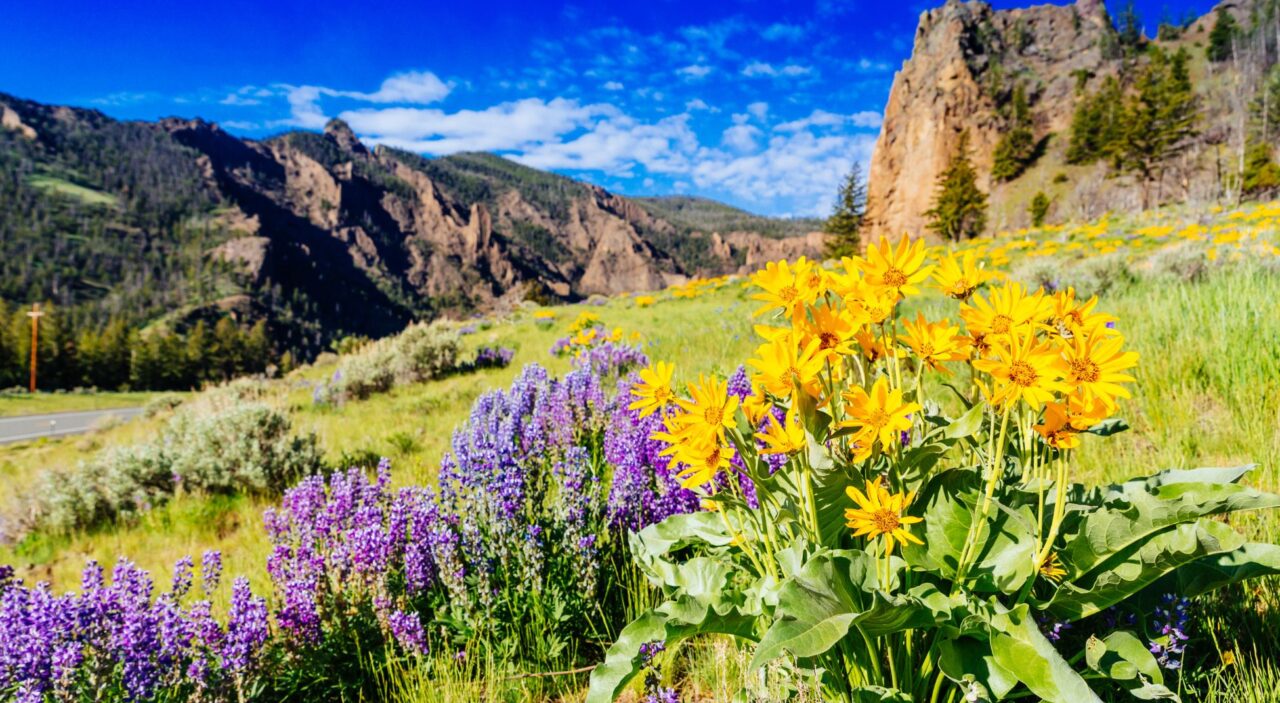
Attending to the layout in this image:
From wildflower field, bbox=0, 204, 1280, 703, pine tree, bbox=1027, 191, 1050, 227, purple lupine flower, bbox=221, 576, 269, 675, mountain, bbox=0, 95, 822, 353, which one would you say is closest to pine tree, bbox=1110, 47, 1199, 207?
pine tree, bbox=1027, 191, 1050, 227

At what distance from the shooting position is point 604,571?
8.46 ft

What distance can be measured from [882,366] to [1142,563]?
0.72m

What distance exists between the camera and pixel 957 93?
6769 cm

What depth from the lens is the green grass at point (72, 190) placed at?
124 meters

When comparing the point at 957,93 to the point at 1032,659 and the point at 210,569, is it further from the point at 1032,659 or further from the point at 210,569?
the point at 210,569

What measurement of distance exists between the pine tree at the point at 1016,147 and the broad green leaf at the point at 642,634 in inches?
3069

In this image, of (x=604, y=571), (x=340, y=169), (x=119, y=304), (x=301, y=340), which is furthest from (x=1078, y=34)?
(x=340, y=169)

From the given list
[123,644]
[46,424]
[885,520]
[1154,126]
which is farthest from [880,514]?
[1154,126]

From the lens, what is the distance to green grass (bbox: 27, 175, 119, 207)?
408ft

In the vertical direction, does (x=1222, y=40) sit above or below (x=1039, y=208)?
above

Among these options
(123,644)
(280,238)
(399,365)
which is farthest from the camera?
(280,238)

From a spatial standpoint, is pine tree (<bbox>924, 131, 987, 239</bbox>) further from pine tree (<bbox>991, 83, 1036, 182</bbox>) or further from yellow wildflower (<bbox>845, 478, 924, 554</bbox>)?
yellow wildflower (<bbox>845, 478, 924, 554</bbox>)

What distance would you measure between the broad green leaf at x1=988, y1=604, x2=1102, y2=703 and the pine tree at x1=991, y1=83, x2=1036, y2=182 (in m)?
77.7

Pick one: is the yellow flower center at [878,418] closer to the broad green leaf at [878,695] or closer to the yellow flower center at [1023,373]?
the yellow flower center at [1023,373]
